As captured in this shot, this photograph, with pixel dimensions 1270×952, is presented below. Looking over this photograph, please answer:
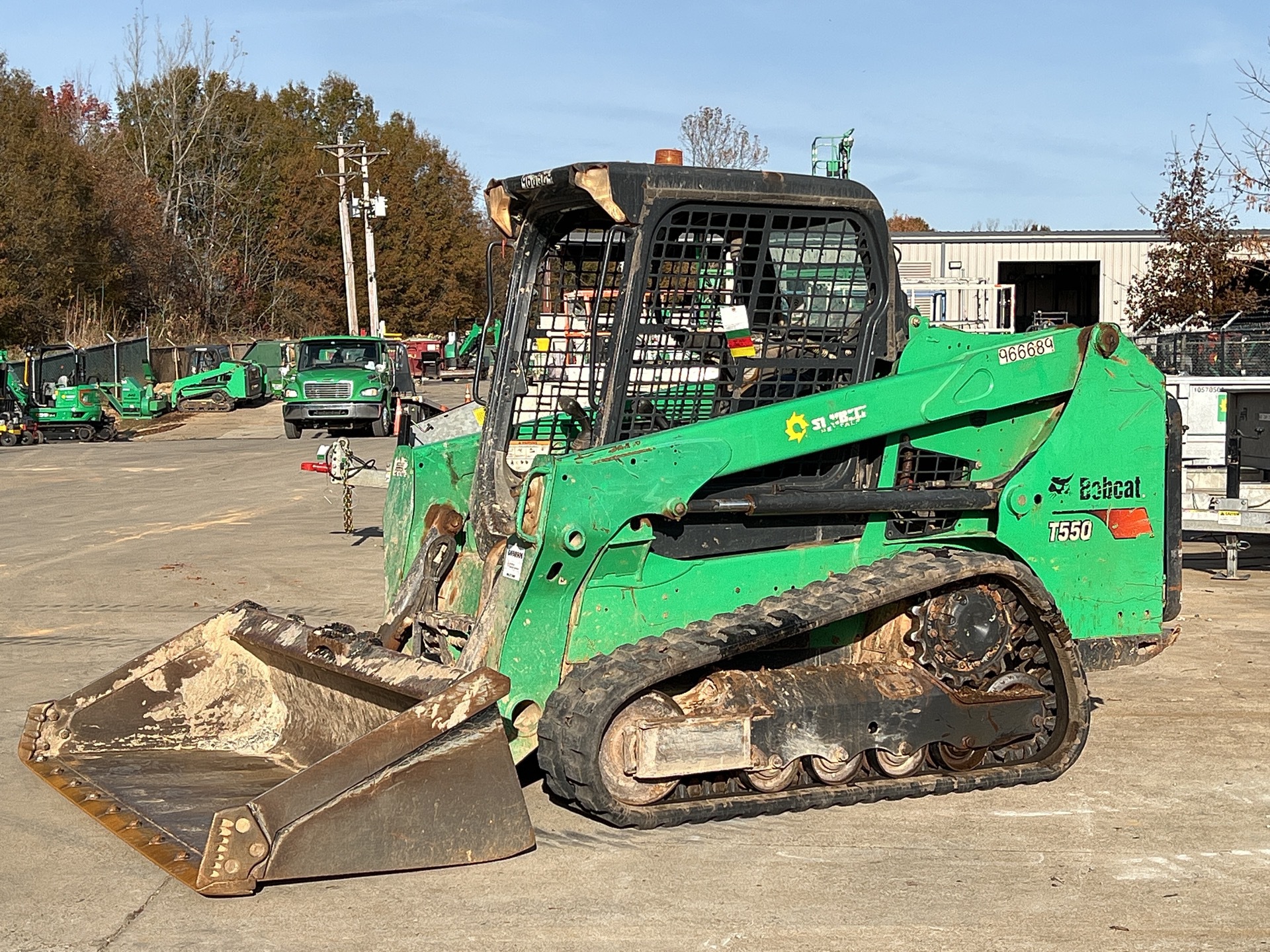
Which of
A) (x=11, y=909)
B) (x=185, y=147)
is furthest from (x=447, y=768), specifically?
(x=185, y=147)

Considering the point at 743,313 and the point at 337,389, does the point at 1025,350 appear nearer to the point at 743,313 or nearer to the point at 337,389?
the point at 743,313

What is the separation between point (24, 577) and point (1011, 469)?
8.36 meters

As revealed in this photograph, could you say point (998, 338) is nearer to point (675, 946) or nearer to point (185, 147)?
point (675, 946)

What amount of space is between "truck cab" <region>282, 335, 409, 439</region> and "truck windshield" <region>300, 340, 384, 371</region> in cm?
1

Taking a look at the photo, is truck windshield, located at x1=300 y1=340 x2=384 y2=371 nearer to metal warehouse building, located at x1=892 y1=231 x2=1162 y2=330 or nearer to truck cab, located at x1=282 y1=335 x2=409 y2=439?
truck cab, located at x1=282 y1=335 x2=409 y2=439

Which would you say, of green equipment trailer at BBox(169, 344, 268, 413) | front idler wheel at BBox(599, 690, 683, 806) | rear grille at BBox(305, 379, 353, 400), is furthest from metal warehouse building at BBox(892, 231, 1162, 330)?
front idler wheel at BBox(599, 690, 683, 806)

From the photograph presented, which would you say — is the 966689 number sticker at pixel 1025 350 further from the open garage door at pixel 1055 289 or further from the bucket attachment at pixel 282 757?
the open garage door at pixel 1055 289

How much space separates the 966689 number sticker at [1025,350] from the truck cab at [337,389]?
2526 cm

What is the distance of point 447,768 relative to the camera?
4.89 metres

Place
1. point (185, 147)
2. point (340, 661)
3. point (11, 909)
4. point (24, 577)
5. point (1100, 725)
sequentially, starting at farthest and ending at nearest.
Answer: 1. point (185, 147)
2. point (24, 577)
3. point (1100, 725)
4. point (340, 661)
5. point (11, 909)

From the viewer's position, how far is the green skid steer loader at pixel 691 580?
520cm

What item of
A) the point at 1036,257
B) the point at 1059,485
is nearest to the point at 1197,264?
the point at 1036,257

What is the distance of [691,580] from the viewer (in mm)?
5672

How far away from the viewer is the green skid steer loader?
5.20 m
